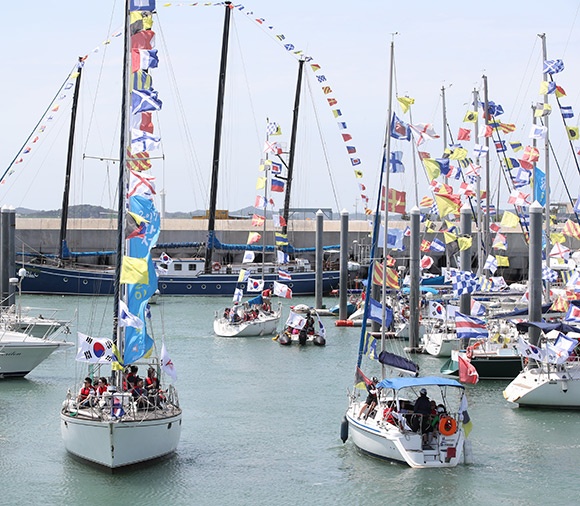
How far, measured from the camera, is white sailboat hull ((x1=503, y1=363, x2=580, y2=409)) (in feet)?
129

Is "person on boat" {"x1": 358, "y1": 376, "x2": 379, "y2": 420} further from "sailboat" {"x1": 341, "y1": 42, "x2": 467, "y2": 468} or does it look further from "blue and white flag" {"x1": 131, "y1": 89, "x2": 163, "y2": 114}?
"blue and white flag" {"x1": 131, "y1": 89, "x2": 163, "y2": 114}

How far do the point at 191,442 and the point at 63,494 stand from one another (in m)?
6.09

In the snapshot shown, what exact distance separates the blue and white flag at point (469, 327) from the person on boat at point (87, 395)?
56.3 ft

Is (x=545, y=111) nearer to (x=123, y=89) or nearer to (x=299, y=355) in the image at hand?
(x=299, y=355)

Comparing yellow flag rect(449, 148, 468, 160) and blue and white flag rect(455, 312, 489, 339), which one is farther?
yellow flag rect(449, 148, 468, 160)

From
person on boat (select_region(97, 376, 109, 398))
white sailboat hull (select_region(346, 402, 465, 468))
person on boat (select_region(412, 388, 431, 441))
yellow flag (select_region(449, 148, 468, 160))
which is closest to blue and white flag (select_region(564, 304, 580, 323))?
white sailboat hull (select_region(346, 402, 465, 468))

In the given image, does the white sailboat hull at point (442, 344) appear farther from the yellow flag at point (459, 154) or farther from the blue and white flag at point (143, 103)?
the blue and white flag at point (143, 103)

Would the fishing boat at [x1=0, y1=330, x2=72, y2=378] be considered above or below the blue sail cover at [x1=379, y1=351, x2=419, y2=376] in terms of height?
below

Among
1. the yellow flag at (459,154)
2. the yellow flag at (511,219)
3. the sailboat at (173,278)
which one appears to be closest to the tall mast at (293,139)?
the sailboat at (173,278)

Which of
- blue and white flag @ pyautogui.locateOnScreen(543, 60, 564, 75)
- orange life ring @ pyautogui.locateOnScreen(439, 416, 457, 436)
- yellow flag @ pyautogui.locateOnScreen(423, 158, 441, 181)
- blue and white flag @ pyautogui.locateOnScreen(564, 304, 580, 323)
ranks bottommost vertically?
orange life ring @ pyautogui.locateOnScreen(439, 416, 457, 436)

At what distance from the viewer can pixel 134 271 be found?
31.2m

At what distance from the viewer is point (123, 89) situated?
3259 cm

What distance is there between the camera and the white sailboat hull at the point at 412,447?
31.0m

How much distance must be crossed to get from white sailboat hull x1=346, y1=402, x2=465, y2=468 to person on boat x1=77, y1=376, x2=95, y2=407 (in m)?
7.26
